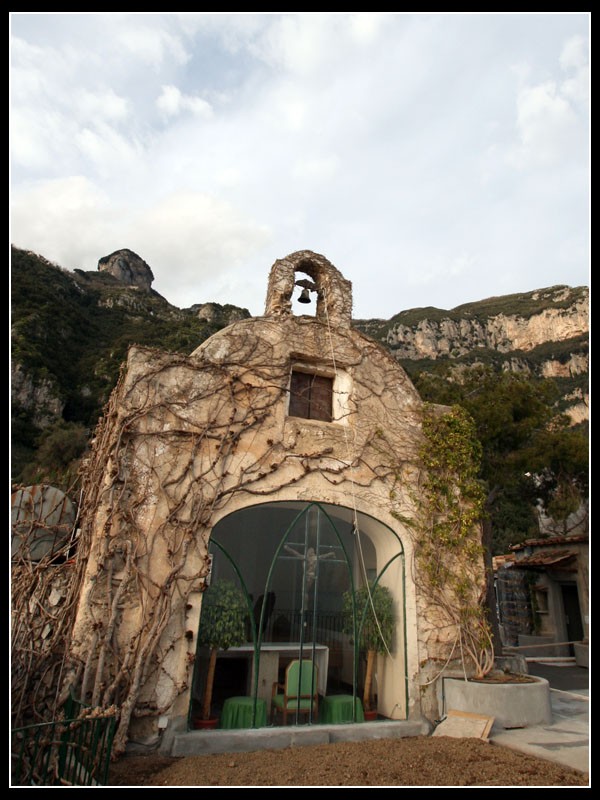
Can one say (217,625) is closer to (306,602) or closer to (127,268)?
(306,602)

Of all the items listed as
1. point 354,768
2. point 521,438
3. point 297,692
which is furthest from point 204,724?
point 521,438

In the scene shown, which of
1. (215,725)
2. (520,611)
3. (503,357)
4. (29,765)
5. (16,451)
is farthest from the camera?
(503,357)

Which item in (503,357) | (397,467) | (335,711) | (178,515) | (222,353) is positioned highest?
(503,357)

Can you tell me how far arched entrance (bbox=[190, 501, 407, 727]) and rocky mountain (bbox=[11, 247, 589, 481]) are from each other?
9.27 metres

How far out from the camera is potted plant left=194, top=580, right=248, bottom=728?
6094mm

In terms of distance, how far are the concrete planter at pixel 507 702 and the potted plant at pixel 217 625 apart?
309 cm

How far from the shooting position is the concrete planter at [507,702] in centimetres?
614

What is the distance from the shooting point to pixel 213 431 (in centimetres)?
686

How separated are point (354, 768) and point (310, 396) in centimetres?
502

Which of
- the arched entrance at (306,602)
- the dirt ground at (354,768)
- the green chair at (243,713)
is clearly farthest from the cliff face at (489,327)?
the dirt ground at (354,768)

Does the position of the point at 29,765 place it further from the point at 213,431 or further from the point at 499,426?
the point at 499,426

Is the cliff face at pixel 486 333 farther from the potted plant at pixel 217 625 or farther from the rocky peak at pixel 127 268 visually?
the potted plant at pixel 217 625

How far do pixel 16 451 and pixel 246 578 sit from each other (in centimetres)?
3376
